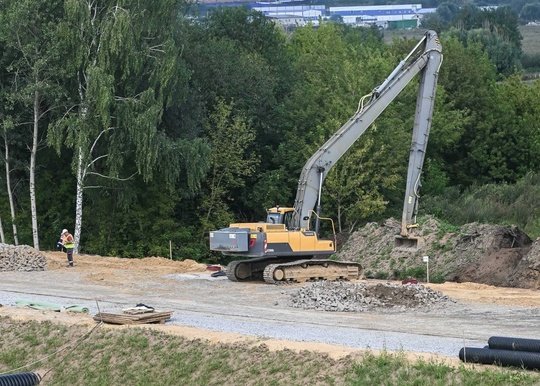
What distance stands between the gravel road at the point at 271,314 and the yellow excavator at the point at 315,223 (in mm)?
1049

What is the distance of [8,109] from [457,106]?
31.4 meters

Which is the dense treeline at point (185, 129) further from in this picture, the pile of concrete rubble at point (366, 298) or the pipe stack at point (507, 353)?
the pipe stack at point (507, 353)

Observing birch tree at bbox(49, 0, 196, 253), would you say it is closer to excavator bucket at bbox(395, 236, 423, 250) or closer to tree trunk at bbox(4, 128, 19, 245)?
tree trunk at bbox(4, 128, 19, 245)

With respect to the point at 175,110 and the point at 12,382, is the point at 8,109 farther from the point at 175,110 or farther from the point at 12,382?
the point at 12,382

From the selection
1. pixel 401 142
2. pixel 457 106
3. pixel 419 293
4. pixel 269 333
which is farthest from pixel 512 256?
pixel 457 106

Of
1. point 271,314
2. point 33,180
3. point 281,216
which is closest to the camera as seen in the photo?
point 271,314

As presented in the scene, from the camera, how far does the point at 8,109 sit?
156 ft

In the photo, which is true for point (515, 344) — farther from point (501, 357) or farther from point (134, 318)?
point (134, 318)

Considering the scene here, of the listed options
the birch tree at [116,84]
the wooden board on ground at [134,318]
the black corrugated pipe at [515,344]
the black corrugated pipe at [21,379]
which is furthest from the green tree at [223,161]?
the black corrugated pipe at [515,344]

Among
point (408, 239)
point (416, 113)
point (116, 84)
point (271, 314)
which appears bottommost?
point (271, 314)

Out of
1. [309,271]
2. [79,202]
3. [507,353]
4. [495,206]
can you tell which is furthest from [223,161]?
[507,353]

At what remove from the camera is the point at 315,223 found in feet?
118

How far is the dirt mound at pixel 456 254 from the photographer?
3512cm

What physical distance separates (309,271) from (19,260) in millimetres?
10637
